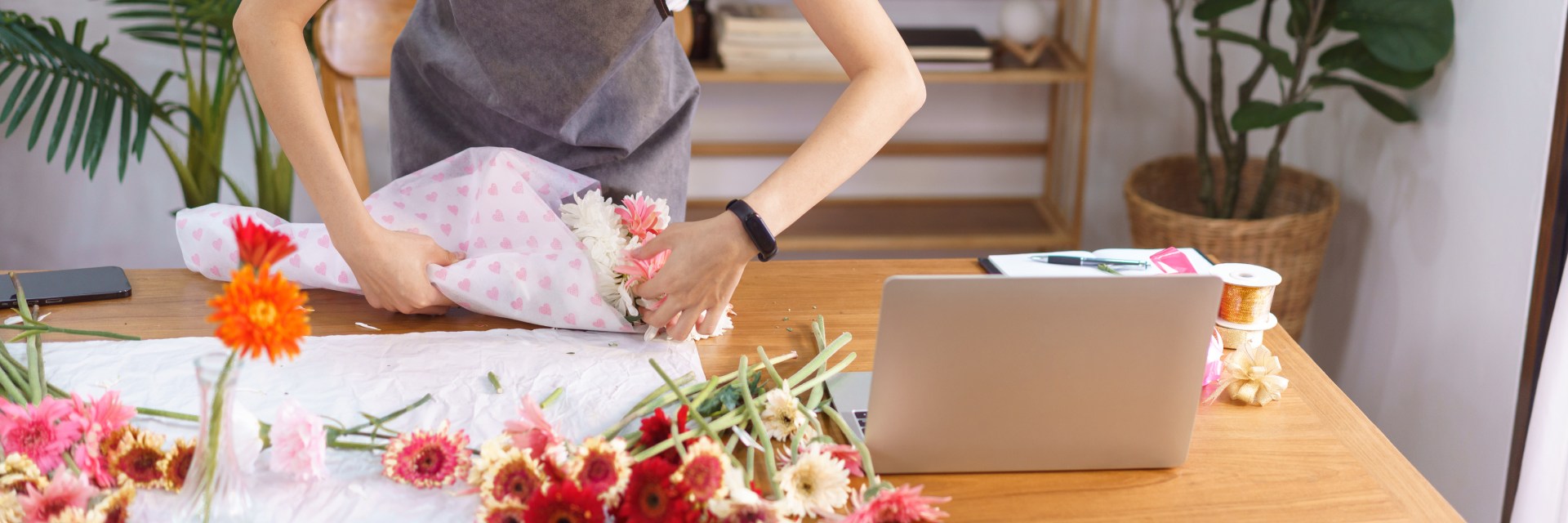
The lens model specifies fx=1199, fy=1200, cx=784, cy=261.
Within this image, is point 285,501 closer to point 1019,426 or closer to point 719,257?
point 719,257

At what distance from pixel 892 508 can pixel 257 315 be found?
0.42 meters

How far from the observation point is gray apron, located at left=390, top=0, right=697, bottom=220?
1.35 metres

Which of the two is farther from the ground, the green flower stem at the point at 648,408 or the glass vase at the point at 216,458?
the glass vase at the point at 216,458

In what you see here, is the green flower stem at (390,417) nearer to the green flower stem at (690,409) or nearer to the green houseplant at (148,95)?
the green flower stem at (690,409)

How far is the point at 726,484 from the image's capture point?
805 millimetres

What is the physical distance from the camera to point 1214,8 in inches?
94.8

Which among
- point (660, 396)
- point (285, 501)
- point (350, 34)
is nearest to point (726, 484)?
point (660, 396)

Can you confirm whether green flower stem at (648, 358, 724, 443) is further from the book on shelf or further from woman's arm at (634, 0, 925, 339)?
the book on shelf

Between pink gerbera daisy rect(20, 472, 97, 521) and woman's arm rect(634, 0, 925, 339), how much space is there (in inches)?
19.8

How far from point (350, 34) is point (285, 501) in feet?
4.56

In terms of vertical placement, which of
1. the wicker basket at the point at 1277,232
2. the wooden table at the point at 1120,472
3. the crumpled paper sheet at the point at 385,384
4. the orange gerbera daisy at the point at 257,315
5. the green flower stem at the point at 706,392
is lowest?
the wicker basket at the point at 1277,232

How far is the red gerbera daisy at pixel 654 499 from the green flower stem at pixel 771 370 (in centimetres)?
22

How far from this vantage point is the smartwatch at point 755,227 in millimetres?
1134

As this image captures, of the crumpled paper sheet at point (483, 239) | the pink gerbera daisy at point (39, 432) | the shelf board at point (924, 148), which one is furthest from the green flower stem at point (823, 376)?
the shelf board at point (924, 148)
